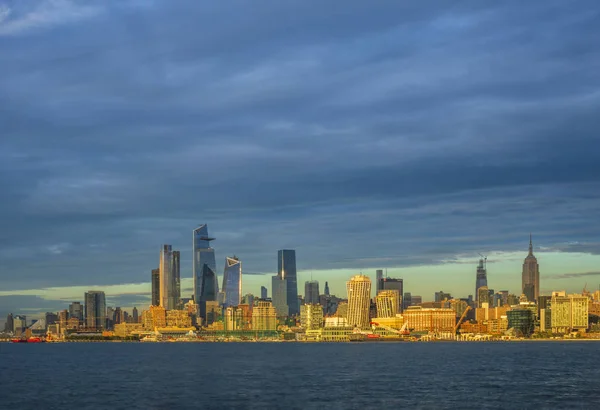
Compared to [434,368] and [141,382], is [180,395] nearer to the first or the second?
[141,382]

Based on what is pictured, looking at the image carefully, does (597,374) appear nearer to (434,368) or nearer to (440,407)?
(434,368)

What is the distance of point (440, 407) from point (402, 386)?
30.4 m

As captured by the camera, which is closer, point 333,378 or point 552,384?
point 552,384

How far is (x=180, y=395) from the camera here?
12462 cm

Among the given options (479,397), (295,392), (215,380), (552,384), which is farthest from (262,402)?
(552,384)

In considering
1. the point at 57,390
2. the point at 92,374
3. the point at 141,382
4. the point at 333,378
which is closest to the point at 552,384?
the point at 333,378

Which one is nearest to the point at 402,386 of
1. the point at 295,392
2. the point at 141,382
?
the point at 295,392

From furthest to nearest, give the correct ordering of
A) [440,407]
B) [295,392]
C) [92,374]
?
[92,374] < [295,392] < [440,407]

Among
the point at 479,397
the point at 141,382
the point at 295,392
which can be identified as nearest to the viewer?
the point at 479,397

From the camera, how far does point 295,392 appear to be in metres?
127

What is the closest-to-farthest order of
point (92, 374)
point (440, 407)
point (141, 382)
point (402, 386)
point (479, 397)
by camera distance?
point (440, 407)
point (479, 397)
point (402, 386)
point (141, 382)
point (92, 374)

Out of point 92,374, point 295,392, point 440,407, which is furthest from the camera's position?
point 92,374

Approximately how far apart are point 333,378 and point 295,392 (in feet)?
103

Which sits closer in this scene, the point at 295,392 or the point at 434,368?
the point at 295,392
